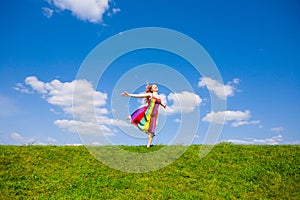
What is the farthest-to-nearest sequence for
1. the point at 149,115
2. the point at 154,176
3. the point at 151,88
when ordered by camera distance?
the point at 151,88
the point at 149,115
the point at 154,176

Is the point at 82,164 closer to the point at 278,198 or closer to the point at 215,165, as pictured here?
the point at 215,165

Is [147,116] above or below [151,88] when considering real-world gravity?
below

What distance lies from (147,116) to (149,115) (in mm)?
95

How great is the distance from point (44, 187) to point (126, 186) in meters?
2.69

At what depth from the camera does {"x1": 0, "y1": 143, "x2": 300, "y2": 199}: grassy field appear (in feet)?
35.3

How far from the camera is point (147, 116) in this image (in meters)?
14.2

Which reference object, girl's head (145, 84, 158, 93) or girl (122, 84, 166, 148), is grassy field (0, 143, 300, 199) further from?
girl's head (145, 84, 158, 93)

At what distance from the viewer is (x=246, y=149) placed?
14.4 m

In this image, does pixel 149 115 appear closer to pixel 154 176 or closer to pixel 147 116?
pixel 147 116

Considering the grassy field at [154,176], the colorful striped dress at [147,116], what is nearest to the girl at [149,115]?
the colorful striped dress at [147,116]

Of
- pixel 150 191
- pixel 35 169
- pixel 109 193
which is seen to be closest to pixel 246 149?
pixel 150 191

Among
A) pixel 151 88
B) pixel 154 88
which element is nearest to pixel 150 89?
pixel 151 88

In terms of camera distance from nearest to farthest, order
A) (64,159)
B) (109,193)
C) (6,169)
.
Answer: (109,193)
(6,169)
(64,159)

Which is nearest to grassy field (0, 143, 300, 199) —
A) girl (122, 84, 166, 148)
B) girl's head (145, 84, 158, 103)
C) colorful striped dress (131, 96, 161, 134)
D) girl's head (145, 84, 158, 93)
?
girl (122, 84, 166, 148)
